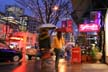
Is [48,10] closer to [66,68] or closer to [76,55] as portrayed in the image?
[76,55]

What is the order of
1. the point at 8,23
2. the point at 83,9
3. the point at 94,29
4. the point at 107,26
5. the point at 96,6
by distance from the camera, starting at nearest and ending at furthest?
the point at 107,26
the point at 94,29
the point at 96,6
the point at 83,9
the point at 8,23

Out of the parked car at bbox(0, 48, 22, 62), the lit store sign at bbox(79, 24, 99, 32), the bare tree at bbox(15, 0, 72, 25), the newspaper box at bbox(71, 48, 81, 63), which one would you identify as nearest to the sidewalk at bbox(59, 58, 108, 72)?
the newspaper box at bbox(71, 48, 81, 63)

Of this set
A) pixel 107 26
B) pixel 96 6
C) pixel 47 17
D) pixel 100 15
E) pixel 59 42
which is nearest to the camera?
pixel 59 42

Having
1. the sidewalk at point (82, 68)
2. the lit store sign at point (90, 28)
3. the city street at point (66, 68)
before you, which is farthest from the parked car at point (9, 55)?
the sidewalk at point (82, 68)

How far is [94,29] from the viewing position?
2948 centimetres

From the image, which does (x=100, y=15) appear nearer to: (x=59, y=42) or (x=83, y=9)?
(x=83, y=9)

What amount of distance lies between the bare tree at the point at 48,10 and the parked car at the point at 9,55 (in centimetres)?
1302

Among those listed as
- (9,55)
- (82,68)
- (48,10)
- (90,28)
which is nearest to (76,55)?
(90,28)

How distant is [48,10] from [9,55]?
14.4 m

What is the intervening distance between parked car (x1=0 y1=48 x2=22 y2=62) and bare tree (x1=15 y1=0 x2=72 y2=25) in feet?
42.7

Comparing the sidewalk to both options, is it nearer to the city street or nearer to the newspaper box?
the city street

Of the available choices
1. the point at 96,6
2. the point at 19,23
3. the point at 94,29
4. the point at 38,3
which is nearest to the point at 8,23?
the point at 19,23

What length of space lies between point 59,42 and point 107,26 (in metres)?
11.3

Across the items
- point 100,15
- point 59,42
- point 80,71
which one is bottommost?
point 80,71
